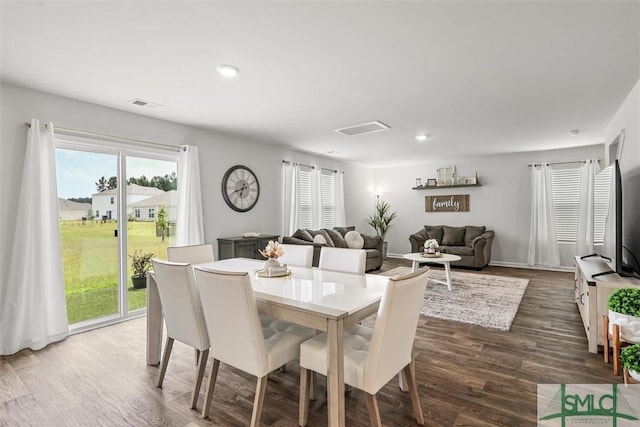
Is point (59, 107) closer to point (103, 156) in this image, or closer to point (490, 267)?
point (103, 156)

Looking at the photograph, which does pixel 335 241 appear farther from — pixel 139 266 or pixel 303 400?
pixel 303 400

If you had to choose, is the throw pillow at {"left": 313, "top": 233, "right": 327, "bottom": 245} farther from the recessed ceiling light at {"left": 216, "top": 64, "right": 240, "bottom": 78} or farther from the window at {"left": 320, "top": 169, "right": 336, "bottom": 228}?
the recessed ceiling light at {"left": 216, "top": 64, "right": 240, "bottom": 78}

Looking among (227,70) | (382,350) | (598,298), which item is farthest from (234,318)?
(598,298)

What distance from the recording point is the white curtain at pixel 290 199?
5922mm

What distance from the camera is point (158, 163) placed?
4195 millimetres

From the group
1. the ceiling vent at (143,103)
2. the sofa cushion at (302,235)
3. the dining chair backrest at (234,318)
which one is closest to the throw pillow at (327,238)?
the sofa cushion at (302,235)

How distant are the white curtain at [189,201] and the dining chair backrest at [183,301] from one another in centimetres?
206

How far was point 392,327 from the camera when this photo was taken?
165 centimetres

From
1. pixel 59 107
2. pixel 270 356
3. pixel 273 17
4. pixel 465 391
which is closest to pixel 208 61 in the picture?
pixel 273 17

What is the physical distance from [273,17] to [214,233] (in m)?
3.37

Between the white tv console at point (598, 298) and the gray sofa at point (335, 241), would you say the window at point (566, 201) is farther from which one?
the white tv console at point (598, 298)

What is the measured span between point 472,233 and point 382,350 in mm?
6274

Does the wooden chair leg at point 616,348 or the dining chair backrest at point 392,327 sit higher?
the dining chair backrest at point 392,327

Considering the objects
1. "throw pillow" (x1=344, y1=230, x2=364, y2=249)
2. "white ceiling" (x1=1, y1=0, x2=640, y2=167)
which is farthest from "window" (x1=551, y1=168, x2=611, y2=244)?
"throw pillow" (x1=344, y1=230, x2=364, y2=249)
